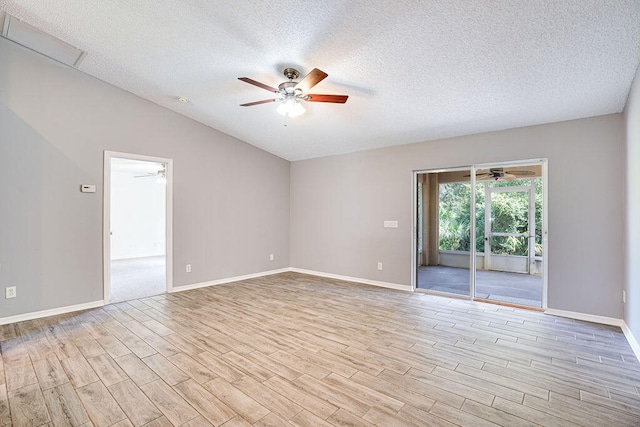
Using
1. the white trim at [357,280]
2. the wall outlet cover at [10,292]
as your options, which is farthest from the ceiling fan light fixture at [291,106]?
the wall outlet cover at [10,292]

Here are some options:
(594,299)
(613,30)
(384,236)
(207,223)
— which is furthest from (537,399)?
(207,223)

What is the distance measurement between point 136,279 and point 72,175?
257 cm

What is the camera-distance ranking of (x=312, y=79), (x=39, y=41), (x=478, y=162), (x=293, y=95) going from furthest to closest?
(x=478, y=162), (x=39, y=41), (x=293, y=95), (x=312, y=79)

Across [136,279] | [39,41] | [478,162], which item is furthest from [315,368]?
[136,279]

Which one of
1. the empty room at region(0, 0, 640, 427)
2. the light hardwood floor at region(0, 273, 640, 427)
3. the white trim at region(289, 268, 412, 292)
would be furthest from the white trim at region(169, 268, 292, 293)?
the light hardwood floor at region(0, 273, 640, 427)

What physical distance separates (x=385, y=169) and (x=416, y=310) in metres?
2.54

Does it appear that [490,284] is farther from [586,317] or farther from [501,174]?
[501,174]

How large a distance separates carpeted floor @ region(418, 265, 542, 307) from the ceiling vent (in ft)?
19.8

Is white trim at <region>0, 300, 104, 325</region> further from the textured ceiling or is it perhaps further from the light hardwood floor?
the textured ceiling

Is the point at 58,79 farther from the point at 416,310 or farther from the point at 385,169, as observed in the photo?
the point at 416,310

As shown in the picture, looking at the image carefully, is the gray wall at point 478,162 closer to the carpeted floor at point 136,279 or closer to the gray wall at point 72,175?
the gray wall at point 72,175

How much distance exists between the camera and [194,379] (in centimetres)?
229

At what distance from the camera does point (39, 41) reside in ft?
11.1

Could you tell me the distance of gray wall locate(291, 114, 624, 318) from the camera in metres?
3.54
